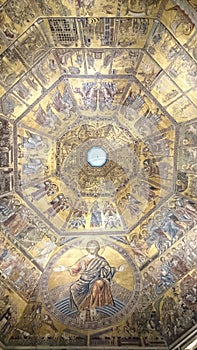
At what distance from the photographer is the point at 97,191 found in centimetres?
1383

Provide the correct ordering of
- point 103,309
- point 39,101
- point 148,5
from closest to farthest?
point 148,5 < point 39,101 < point 103,309

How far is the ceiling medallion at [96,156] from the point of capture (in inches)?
541

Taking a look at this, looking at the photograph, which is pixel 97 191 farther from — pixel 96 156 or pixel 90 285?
pixel 90 285

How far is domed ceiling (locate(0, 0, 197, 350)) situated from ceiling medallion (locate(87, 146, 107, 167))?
3 centimetres

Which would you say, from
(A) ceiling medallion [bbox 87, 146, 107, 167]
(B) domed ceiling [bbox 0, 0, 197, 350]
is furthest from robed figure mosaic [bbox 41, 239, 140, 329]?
(A) ceiling medallion [bbox 87, 146, 107, 167]

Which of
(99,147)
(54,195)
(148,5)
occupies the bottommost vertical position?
(54,195)

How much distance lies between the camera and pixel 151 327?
12789mm

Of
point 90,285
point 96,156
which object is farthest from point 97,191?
point 90,285

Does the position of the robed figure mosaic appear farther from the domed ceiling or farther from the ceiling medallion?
the ceiling medallion

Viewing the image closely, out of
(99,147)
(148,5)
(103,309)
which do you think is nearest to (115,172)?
(99,147)

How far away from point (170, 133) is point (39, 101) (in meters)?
3.66

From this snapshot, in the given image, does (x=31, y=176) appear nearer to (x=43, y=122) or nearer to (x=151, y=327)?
(x=43, y=122)

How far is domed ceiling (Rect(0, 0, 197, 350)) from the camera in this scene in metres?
11.5

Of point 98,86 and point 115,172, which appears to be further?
point 115,172
